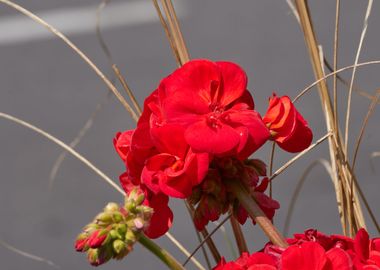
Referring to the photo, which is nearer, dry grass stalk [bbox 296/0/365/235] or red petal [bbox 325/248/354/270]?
red petal [bbox 325/248/354/270]

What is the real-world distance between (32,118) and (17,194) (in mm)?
451

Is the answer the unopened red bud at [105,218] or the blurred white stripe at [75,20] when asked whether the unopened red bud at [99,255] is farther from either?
the blurred white stripe at [75,20]

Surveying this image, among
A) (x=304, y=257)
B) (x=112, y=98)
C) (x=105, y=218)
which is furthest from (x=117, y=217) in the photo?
(x=112, y=98)

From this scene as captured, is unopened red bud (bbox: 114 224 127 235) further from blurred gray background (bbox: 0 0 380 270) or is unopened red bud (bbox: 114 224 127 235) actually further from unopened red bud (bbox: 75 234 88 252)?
blurred gray background (bbox: 0 0 380 270)

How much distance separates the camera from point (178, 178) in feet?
2.23

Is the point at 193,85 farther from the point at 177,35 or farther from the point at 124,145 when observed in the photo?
the point at 177,35

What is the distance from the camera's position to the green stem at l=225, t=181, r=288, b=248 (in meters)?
0.68

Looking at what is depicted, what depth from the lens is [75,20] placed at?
504 centimetres

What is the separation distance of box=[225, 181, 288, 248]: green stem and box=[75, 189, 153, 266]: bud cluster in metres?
0.05

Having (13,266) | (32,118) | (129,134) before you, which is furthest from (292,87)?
(129,134)

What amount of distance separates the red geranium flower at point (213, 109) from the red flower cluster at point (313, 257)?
62 mm

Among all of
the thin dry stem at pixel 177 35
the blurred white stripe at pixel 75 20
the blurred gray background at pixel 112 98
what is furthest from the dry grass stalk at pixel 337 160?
the blurred white stripe at pixel 75 20

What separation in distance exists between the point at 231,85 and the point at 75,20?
4.39m

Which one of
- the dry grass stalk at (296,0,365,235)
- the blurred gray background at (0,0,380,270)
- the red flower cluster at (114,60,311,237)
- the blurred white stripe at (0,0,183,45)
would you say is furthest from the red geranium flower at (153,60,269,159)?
the blurred white stripe at (0,0,183,45)
